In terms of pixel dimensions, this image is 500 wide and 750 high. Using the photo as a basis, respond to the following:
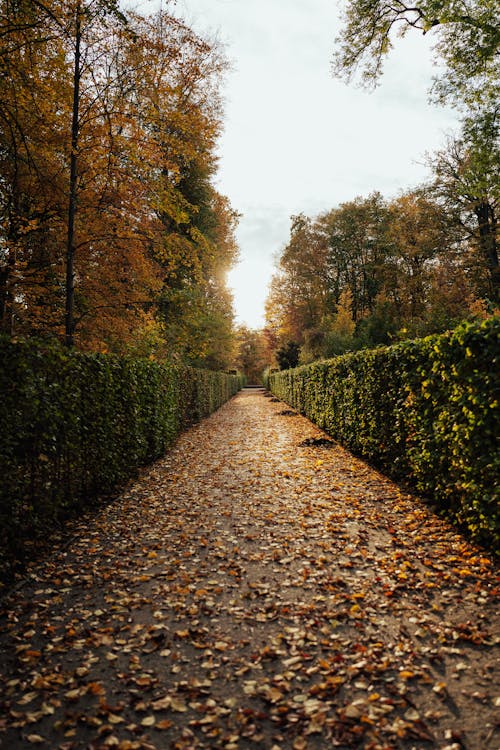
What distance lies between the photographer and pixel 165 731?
226 cm

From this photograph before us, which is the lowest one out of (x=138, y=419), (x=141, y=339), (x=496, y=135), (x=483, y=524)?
(x=483, y=524)

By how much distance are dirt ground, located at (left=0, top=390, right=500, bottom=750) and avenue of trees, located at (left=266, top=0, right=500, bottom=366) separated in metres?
4.85

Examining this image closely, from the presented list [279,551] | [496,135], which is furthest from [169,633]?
[496,135]

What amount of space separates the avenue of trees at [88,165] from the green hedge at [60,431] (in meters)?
2.27

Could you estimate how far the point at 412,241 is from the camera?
96.1 ft

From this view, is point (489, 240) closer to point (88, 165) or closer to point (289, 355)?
point (289, 355)

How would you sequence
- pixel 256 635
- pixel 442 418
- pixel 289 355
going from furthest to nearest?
pixel 289 355, pixel 442 418, pixel 256 635

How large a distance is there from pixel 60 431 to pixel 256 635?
11.2 ft

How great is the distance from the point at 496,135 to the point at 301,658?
18215 mm

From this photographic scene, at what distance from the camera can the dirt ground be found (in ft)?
7.44

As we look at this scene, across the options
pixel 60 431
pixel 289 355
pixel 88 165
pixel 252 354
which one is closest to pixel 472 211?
pixel 289 355

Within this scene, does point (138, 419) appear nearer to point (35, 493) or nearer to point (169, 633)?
point (35, 493)

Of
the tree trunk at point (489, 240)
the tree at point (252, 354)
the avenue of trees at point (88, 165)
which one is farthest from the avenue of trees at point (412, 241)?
the tree at point (252, 354)

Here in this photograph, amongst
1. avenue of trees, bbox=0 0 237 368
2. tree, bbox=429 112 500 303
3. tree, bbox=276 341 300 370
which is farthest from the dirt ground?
tree, bbox=276 341 300 370
